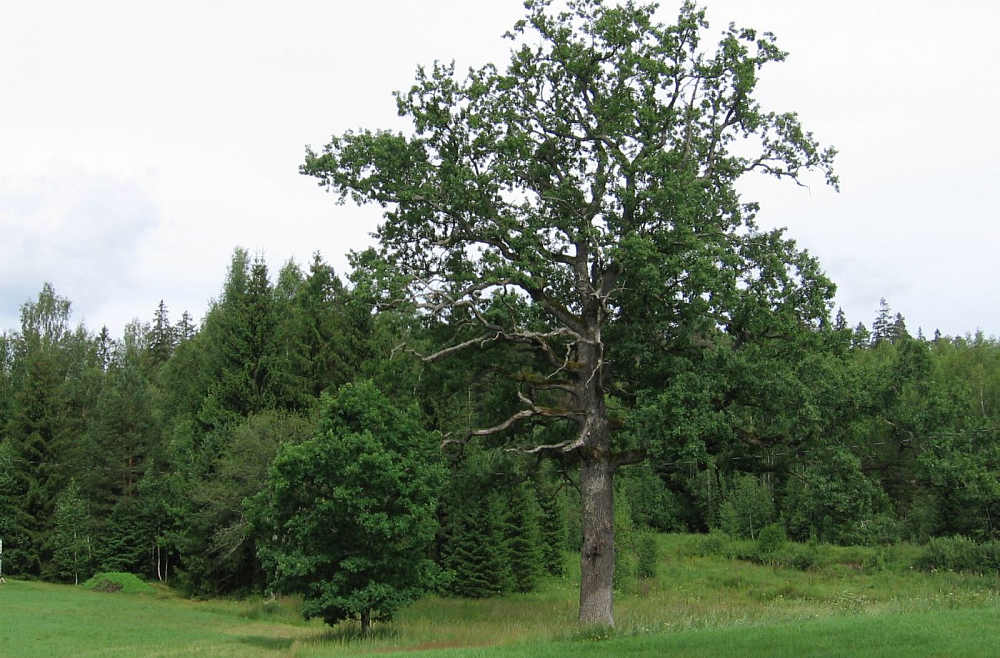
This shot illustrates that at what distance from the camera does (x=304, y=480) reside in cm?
2164

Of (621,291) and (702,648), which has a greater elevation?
(621,291)

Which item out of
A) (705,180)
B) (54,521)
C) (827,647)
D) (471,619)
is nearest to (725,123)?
(705,180)

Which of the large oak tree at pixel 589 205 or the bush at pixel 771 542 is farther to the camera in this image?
the bush at pixel 771 542

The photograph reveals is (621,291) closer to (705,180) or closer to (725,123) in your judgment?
(705,180)

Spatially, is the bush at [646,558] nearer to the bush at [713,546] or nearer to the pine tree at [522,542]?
the pine tree at [522,542]

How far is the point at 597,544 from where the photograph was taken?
67.6ft

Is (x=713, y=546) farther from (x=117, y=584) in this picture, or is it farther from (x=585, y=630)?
(x=117, y=584)

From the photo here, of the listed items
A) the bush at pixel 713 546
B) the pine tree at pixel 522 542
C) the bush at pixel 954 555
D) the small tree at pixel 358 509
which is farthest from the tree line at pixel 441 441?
the bush at pixel 713 546

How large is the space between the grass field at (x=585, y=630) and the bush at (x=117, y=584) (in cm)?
92

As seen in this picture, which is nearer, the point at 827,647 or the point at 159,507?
the point at 827,647

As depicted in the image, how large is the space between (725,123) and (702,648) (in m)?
15.1

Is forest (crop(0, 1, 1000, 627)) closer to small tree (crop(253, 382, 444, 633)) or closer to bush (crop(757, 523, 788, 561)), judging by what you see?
small tree (crop(253, 382, 444, 633))

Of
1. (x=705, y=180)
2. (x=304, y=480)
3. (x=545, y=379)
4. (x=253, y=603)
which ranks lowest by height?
(x=253, y=603)

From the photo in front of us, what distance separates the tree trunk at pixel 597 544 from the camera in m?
20.2
